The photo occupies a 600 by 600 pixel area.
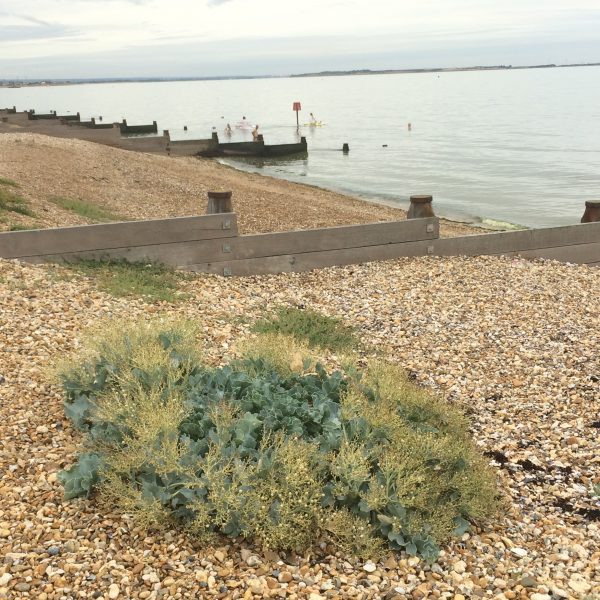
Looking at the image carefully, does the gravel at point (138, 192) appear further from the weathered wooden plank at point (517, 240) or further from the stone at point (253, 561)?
the stone at point (253, 561)

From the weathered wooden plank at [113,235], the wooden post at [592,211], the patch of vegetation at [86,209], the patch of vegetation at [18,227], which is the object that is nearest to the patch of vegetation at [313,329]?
the weathered wooden plank at [113,235]

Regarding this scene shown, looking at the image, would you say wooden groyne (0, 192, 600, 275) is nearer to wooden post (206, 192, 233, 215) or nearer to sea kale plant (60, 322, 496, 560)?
→ wooden post (206, 192, 233, 215)

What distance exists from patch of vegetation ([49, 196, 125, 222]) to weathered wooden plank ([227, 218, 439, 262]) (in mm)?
5895

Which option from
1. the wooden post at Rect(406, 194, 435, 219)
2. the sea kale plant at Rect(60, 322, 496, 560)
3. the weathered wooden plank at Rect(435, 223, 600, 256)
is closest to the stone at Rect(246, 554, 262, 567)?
the sea kale plant at Rect(60, 322, 496, 560)

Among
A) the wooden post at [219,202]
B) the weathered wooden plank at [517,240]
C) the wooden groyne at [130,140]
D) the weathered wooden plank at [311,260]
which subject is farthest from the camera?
the wooden groyne at [130,140]

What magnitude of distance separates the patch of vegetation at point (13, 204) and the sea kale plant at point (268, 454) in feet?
27.7

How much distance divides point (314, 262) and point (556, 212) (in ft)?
63.7

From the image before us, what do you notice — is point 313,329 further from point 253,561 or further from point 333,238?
point 253,561

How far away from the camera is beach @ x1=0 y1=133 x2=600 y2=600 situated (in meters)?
3.59

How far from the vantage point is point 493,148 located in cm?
4722

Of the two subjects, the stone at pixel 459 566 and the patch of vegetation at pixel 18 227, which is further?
the patch of vegetation at pixel 18 227

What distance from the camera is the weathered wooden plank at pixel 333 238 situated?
10125 mm

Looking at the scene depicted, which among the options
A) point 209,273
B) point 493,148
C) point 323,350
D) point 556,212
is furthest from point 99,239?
point 493,148

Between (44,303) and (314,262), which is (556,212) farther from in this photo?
(44,303)
